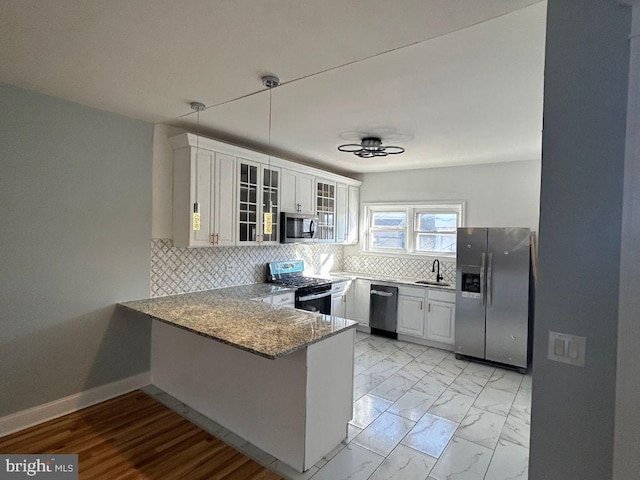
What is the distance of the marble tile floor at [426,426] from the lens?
220cm

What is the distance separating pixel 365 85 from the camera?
2299 millimetres

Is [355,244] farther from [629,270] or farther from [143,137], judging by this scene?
[629,270]

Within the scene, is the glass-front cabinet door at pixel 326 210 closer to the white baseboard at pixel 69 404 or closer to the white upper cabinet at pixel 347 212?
the white upper cabinet at pixel 347 212

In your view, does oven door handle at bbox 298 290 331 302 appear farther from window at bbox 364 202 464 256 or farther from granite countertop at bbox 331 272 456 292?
window at bbox 364 202 464 256

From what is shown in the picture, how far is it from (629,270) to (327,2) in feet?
5.11

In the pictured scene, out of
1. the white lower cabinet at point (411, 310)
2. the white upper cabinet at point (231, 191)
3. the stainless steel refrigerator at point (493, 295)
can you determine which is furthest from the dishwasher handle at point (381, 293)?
the white upper cabinet at point (231, 191)

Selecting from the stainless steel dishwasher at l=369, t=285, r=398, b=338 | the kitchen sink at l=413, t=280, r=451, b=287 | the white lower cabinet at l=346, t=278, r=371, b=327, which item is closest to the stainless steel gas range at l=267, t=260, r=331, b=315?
the white lower cabinet at l=346, t=278, r=371, b=327

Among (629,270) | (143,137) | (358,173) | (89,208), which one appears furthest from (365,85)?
(358,173)

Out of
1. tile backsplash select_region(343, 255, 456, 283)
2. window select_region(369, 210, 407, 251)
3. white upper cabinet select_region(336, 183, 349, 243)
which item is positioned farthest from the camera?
window select_region(369, 210, 407, 251)

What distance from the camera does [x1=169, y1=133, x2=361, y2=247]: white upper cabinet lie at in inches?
127

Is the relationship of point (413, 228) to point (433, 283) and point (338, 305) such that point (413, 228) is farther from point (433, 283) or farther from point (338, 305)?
point (338, 305)

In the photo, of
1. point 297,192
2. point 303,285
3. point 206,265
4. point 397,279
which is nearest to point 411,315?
point 397,279

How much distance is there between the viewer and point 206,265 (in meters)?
3.72

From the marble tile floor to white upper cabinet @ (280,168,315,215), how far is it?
6.92 ft
